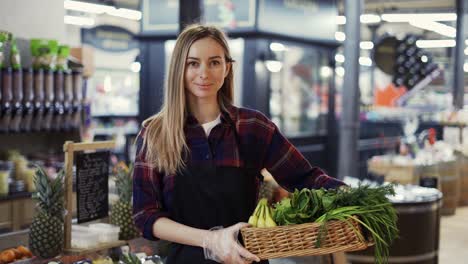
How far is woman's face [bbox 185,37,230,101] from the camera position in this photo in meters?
2.11

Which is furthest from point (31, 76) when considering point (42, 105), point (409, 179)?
point (409, 179)

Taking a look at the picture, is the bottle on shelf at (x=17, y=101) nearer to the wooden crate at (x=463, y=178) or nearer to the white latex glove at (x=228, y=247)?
the white latex glove at (x=228, y=247)

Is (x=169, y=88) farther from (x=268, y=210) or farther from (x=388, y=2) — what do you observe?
(x=388, y=2)

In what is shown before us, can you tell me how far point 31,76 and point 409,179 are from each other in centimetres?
581

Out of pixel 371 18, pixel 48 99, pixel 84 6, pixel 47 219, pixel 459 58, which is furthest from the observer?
pixel 371 18

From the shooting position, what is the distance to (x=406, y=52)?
39.7ft

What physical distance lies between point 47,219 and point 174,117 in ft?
4.17

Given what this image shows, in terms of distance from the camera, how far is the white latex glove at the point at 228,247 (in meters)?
1.87

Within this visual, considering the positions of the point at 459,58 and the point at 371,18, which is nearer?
the point at 459,58

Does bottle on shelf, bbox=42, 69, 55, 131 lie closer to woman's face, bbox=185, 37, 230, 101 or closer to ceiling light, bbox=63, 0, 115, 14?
woman's face, bbox=185, 37, 230, 101

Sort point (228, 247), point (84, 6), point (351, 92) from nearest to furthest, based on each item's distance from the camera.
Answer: point (228, 247) < point (351, 92) < point (84, 6)

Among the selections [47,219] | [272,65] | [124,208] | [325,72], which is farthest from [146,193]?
[325,72]

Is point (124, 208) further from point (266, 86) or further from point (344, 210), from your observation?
point (266, 86)

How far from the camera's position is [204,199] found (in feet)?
7.03
